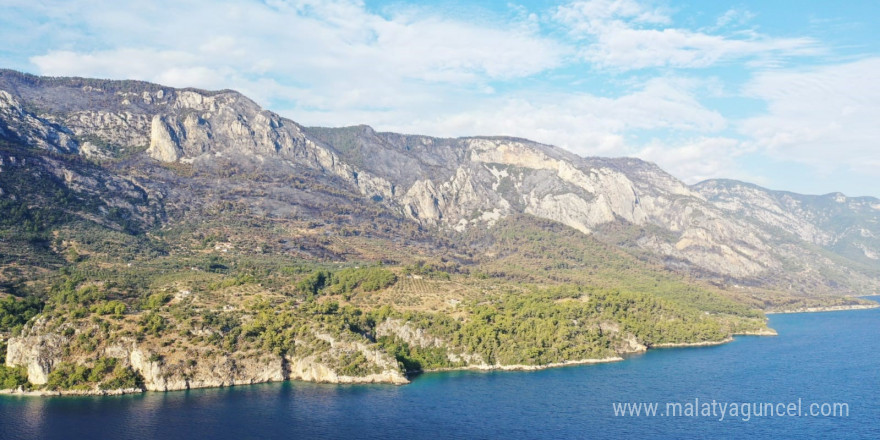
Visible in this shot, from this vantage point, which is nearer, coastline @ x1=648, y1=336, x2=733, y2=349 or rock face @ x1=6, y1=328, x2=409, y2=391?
rock face @ x1=6, y1=328, x2=409, y2=391

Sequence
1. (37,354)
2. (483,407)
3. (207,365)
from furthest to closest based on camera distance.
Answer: (207,365)
(37,354)
(483,407)

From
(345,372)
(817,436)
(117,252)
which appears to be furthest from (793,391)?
(117,252)

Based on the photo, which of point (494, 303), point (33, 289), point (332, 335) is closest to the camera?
point (332, 335)

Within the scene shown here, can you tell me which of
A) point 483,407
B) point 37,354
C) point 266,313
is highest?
point 266,313

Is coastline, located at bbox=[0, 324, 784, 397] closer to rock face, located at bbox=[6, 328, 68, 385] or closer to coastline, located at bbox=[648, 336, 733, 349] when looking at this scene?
coastline, located at bbox=[648, 336, 733, 349]

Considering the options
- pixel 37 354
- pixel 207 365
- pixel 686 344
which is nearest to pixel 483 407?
pixel 207 365


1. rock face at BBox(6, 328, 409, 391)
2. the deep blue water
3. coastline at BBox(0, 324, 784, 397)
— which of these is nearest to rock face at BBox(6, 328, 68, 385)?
rock face at BBox(6, 328, 409, 391)

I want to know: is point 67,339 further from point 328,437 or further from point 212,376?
point 328,437

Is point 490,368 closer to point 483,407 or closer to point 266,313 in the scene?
point 483,407
